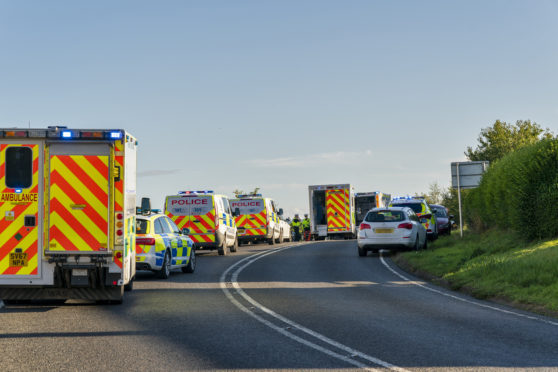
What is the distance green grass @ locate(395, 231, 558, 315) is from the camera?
1337 cm

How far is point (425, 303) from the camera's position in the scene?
12898 mm

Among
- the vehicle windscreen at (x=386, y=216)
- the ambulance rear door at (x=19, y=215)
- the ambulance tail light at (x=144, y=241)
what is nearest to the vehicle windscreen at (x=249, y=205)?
the vehicle windscreen at (x=386, y=216)

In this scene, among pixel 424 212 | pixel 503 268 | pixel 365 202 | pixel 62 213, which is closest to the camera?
pixel 62 213

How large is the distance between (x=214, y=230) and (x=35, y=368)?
1879 centimetres

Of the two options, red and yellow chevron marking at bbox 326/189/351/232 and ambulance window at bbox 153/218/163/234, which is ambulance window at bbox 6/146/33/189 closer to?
ambulance window at bbox 153/218/163/234

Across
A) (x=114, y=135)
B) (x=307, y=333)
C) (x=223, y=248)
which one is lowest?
(x=307, y=333)

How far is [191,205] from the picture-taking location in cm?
2603

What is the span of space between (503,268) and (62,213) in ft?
31.0

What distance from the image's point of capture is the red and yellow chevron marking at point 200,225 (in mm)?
25969

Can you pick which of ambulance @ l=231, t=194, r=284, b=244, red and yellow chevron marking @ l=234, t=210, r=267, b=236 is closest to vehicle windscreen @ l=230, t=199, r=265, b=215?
ambulance @ l=231, t=194, r=284, b=244

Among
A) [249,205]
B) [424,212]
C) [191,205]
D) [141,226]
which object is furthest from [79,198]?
[249,205]

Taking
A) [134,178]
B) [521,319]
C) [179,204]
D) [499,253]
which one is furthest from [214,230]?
[521,319]

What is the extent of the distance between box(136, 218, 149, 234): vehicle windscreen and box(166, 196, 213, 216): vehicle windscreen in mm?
8585

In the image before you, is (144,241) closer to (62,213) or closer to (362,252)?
(62,213)
